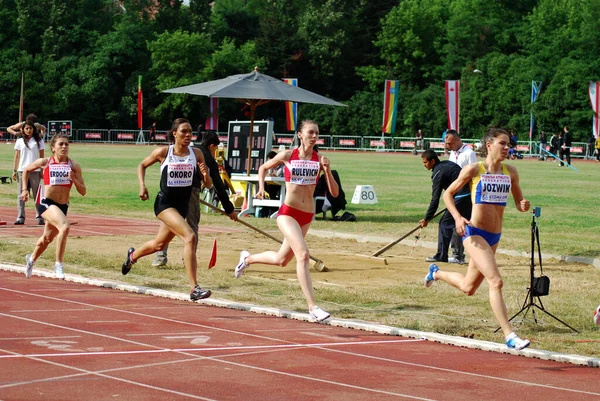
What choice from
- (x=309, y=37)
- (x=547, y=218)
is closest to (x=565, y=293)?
(x=547, y=218)

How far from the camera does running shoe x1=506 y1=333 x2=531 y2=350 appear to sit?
8.72 meters

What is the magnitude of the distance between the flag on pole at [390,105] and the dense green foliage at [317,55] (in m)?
5.40

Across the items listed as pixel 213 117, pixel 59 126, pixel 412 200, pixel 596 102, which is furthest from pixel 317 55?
pixel 412 200

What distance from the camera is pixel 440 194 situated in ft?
49.7

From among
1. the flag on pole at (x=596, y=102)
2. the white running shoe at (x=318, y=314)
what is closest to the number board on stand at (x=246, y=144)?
the white running shoe at (x=318, y=314)

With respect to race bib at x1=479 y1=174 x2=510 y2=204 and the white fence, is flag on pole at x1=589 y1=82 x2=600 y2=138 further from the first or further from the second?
race bib at x1=479 y1=174 x2=510 y2=204

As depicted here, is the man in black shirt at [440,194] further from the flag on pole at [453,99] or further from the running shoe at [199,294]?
the flag on pole at [453,99]

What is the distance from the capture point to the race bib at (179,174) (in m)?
11.4

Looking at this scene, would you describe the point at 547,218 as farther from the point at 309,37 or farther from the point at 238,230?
the point at 309,37

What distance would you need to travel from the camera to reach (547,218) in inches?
893

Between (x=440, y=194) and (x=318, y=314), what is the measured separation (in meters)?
5.47

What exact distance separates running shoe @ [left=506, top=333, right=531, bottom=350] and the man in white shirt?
600 centimetres

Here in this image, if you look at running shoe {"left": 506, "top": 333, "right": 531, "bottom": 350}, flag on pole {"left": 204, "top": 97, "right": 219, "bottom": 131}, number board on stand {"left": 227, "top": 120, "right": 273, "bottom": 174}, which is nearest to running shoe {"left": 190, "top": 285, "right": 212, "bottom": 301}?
running shoe {"left": 506, "top": 333, "right": 531, "bottom": 350}

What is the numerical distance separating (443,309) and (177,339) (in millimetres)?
3387
